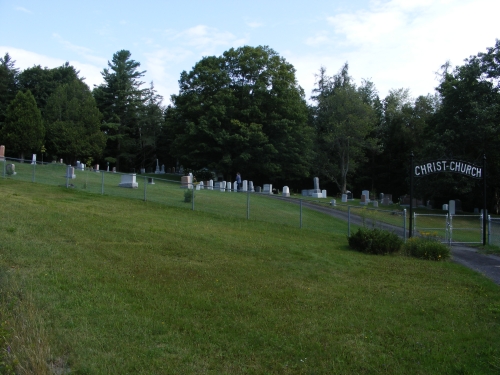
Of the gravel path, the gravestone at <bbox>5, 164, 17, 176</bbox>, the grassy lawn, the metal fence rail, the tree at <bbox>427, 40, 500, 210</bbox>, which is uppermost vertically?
the tree at <bbox>427, 40, 500, 210</bbox>

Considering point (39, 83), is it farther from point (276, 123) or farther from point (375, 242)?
point (375, 242)

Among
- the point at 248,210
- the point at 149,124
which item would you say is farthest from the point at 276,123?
the point at 248,210

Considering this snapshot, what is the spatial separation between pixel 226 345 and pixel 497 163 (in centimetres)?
3876

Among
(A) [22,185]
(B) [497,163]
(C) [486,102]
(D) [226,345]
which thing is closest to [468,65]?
(C) [486,102]

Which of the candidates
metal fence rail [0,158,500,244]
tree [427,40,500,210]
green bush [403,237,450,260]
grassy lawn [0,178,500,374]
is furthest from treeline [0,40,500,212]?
grassy lawn [0,178,500,374]

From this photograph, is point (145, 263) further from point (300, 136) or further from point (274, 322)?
point (300, 136)

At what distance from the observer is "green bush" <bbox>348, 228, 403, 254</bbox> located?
14.0 m

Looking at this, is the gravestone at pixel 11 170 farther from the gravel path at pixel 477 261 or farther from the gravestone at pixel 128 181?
the gravel path at pixel 477 261

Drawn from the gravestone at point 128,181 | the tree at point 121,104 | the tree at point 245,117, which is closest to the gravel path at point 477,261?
the gravestone at point 128,181

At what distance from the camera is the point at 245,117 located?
48.9 meters

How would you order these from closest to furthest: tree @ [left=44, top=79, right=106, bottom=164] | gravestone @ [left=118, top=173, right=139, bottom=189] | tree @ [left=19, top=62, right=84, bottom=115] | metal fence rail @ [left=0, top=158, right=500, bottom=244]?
metal fence rail @ [left=0, top=158, right=500, bottom=244] < gravestone @ [left=118, top=173, right=139, bottom=189] < tree @ [left=44, top=79, right=106, bottom=164] < tree @ [left=19, top=62, right=84, bottom=115]

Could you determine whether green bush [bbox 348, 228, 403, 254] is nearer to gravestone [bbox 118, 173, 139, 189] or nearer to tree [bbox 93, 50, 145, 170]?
gravestone [bbox 118, 173, 139, 189]

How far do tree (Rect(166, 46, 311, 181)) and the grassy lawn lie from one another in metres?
34.8

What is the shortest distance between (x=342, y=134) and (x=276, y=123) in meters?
8.27
